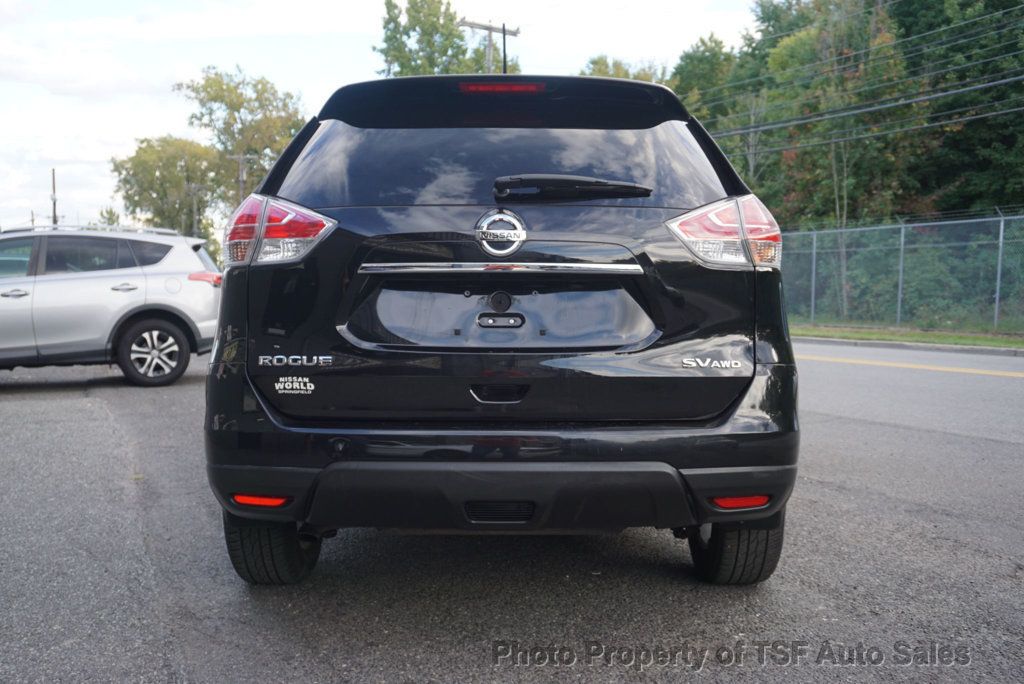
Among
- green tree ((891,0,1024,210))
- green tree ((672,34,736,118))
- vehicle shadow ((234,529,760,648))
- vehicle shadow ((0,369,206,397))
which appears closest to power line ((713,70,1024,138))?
green tree ((891,0,1024,210))

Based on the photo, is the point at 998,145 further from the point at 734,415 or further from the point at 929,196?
the point at 734,415

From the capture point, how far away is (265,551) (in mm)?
3467

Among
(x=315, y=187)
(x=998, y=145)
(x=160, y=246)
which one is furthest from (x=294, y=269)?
(x=998, y=145)

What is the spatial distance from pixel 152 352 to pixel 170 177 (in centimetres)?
7520

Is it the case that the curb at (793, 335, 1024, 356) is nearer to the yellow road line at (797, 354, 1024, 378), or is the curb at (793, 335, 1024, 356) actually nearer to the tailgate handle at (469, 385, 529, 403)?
the yellow road line at (797, 354, 1024, 378)

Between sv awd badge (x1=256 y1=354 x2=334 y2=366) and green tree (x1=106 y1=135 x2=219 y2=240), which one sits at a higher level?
green tree (x1=106 y1=135 x2=219 y2=240)

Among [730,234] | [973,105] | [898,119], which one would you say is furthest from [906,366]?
[973,105]

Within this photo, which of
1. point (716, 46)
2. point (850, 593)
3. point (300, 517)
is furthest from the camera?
point (716, 46)

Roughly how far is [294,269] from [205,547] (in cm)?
176

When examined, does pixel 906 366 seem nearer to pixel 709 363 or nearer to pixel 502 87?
pixel 709 363

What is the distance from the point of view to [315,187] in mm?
3119

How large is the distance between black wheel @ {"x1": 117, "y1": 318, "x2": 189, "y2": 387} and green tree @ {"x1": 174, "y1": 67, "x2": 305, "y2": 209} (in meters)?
56.1

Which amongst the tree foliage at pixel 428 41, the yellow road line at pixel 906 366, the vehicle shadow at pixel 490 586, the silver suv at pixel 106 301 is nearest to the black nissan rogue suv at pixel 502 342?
the vehicle shadow at pixel 490 586

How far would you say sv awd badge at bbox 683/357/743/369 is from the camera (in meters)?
2.96
